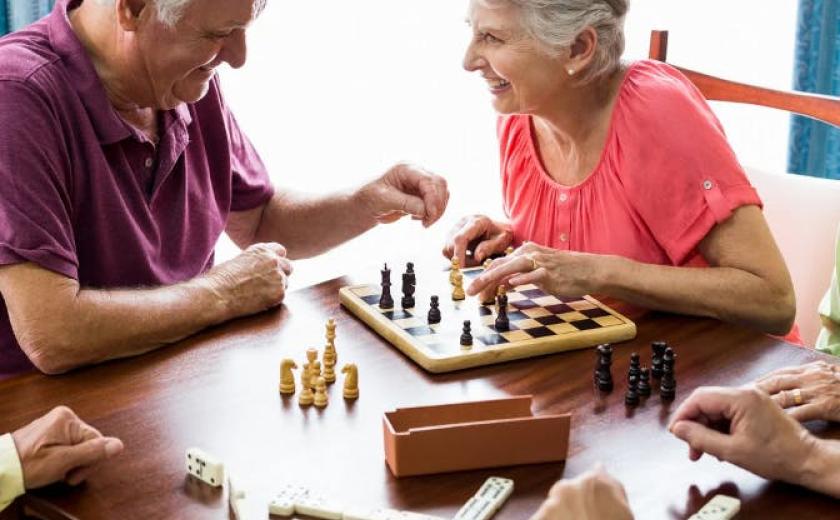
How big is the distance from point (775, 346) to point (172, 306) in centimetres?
113

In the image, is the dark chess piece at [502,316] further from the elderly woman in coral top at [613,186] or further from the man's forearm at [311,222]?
the man's forearm at [311,222]

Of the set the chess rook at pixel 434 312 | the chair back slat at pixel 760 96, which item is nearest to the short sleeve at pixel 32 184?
the chess rook at pixel 434 312

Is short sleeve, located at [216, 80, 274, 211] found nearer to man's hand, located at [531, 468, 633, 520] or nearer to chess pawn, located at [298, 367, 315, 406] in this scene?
chess pawn, located at [298, 367, 315, 406]

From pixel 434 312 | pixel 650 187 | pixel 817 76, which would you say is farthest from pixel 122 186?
pixel 817 76

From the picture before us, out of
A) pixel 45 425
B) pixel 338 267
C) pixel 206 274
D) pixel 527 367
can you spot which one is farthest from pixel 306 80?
pixel 45 425

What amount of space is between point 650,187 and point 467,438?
968mm

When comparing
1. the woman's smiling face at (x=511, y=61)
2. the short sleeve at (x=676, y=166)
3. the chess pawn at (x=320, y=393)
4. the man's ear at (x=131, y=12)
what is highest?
the man's ear at (x=131, y=12)

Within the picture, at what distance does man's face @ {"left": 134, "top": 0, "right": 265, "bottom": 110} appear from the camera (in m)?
2.06

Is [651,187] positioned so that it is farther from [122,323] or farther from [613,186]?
[122,323]

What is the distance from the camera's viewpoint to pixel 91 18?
2150mm

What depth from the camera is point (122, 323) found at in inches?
75.6

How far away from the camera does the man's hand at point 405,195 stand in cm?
243

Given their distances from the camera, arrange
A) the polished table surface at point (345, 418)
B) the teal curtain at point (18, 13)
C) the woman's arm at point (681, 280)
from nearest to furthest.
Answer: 1. the polished table surface at point (345, 418)
2. the woman's arm at point (681, 280)
3. the teal curtain at point (18, 13)

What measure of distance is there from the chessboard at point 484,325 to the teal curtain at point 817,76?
90.5 inches
